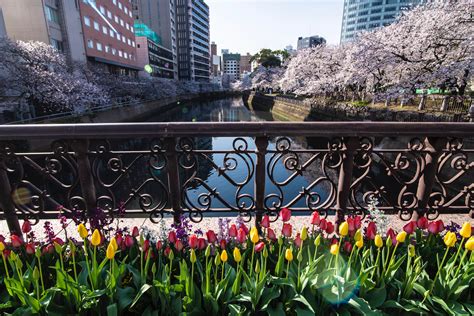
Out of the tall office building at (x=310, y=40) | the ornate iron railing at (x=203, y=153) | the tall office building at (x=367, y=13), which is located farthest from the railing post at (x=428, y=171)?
the tall office building at (x=310, y=40)

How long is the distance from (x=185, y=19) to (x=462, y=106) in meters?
87.0

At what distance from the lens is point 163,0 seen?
71000 mm

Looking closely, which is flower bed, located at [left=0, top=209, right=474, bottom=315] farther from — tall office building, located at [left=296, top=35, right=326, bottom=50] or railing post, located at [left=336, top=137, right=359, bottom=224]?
tall office building, located at [left=296, top=35, right=326, bottom=50]

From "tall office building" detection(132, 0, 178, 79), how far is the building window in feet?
163

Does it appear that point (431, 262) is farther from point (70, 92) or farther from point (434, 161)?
point (70, 92)

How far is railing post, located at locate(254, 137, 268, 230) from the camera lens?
2535 millimetres

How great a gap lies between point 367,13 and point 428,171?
99.2 meters

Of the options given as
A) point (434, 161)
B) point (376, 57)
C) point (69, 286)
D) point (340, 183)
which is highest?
point (376, 57)

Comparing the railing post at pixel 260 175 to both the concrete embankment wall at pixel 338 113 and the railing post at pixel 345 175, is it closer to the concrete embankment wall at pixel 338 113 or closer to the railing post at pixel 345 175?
the railing post at pixel 345 175

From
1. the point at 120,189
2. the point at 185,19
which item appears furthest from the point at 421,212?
the point at 185,19

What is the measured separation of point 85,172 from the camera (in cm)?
253

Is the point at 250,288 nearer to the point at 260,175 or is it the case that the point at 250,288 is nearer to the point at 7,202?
the point at 260,175

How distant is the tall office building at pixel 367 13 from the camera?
76.5m

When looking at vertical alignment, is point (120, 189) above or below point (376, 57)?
below
